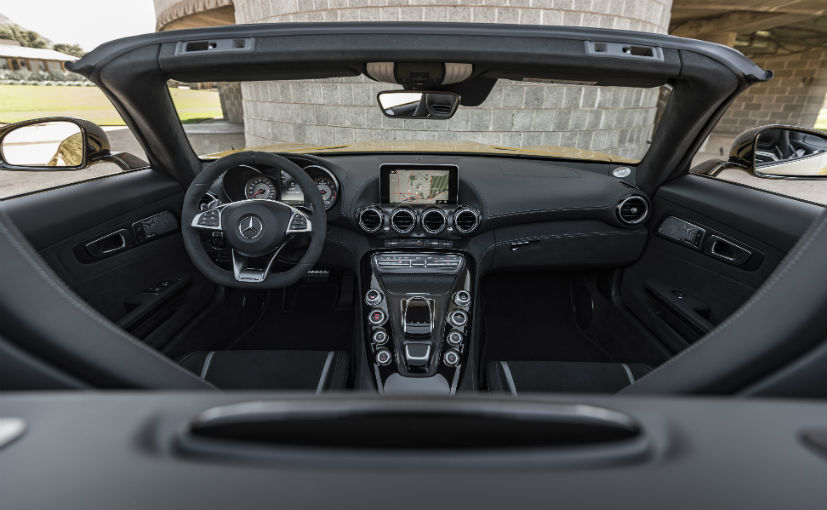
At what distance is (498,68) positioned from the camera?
1.47 meters

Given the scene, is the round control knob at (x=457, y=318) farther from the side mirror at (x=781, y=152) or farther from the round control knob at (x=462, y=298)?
the side mirror at (x=781, y=152)

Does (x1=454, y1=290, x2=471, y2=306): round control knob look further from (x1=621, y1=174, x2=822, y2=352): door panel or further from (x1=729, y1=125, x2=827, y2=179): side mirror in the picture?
(x1=729, y1=125, x2=827, y2=179): side mirror

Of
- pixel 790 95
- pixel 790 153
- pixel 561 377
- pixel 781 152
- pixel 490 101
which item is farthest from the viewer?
pixel 790 95

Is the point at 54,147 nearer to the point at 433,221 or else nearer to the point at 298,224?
the point at 298,224

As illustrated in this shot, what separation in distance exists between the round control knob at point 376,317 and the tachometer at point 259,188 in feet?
2.64

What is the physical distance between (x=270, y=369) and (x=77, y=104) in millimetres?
21365

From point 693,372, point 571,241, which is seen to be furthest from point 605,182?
point 693,372

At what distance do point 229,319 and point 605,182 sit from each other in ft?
7.76

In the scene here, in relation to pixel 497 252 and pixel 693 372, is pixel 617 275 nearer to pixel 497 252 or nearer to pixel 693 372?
pixel 497 252

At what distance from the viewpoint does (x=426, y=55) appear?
137 cm

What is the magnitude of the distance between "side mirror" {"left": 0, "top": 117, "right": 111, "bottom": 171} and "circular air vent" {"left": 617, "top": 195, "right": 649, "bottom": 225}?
266 centimetres

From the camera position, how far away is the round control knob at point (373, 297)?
2.32 m

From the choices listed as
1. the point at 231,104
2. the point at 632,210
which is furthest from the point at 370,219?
the point at 231,104

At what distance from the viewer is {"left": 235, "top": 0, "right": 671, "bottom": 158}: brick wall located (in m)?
5.10
